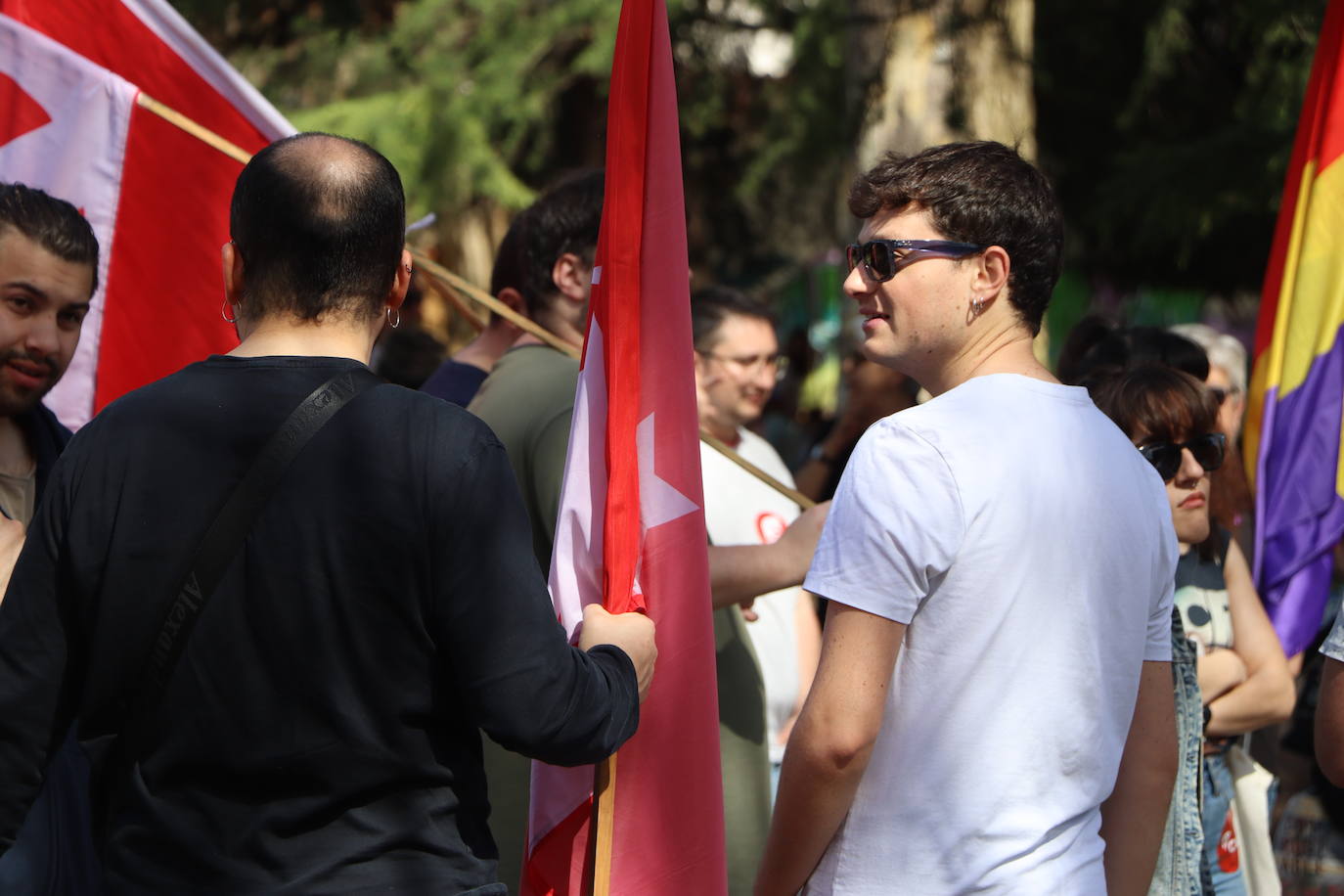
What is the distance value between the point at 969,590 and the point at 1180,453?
4.00 ft

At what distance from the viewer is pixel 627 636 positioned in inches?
82.3

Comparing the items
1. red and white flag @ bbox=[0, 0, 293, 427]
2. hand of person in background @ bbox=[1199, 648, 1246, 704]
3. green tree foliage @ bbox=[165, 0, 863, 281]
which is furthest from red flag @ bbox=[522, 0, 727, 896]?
green tree foliage @ bbox=[165, 0, 863, 281]

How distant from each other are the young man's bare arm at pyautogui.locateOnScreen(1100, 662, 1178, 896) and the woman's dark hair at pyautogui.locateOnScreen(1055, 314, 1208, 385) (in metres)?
1.25

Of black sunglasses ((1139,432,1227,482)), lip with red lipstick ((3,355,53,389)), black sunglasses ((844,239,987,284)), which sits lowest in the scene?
black sunglasses ((1139,432,1227,482))

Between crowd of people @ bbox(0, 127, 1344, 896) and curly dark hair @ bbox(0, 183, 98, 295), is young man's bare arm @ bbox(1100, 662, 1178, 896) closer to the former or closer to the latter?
crowd of people @ bbox(0, 127, 1344, 896)

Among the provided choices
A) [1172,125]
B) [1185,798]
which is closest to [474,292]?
[1185,798]

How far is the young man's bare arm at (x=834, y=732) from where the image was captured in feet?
6.57

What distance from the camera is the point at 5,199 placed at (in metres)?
2.63

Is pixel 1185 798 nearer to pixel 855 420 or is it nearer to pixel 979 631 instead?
pixel 979 631

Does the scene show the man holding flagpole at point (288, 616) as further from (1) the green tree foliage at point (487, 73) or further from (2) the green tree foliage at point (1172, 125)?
(1) the green tree foliage at point (487, 73)

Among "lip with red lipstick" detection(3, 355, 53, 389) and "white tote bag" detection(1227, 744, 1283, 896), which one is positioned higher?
"lip with red lipstick" detection(3, 355, 53, 389)

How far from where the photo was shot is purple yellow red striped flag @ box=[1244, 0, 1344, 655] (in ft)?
12.3

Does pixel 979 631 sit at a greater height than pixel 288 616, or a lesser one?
lesser

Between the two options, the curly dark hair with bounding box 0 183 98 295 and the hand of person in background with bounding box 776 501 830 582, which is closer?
the curly dark hair with bounding box 0 183 98 295
